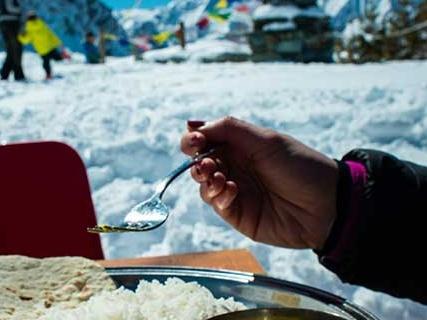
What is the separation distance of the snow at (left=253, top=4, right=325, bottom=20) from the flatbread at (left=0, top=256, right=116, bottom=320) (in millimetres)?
14807

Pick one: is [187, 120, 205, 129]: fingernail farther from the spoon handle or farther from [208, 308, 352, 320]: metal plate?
[208, 308, 352, 320]: metal plate

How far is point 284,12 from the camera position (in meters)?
15.3

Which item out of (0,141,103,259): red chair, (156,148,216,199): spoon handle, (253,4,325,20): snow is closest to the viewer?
(156,148,216,199): spoon handle

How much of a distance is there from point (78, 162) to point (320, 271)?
1.01 metres

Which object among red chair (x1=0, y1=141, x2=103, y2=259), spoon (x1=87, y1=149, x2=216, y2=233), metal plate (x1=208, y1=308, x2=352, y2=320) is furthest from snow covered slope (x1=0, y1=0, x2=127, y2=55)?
metal plate (x1=208, y1=308, x2=352, y2=320)

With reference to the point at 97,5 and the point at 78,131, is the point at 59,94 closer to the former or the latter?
the point at 78,131

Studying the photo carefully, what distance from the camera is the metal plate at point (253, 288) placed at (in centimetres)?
80


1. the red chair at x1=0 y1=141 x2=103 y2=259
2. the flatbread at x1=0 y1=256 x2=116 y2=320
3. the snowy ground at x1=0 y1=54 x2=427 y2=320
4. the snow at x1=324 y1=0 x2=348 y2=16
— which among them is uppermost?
the flatbread at x1=0 y1=256 x2=116 y2=320

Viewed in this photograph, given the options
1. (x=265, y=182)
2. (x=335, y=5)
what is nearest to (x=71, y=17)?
(x=335, y=5)

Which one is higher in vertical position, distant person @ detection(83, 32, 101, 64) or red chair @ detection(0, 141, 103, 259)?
red chair @ detection(0, 141, 103, 259)

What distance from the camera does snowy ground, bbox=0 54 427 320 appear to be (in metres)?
2.73

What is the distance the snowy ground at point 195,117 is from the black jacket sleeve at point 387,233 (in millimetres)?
793

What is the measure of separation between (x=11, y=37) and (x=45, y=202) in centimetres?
977

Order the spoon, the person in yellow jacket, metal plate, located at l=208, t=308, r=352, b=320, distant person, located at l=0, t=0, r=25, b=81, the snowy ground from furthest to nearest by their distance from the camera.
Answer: the person in yellow jacket → distant person, located at l=0, t=0, r=25, b=81 → the snowy ground → the spoon → metal plate, located at l=208, t=308, r=352, b=320
